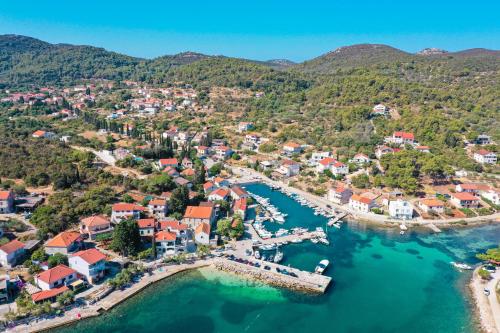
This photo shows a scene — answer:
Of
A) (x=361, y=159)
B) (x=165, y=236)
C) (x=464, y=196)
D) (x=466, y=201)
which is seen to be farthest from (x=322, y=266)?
(x=361, y=159)

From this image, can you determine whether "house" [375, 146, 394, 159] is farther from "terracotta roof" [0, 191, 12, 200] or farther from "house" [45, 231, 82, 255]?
"terracotta roof" [0, 191, 12, 200]

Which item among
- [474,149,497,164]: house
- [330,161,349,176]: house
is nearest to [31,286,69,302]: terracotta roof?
[330,161,349,176]: house

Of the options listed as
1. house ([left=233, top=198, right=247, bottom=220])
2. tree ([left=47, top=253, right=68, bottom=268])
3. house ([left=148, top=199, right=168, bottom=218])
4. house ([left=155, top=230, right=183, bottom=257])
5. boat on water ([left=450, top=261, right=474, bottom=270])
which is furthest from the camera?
house ([left=233, top=198, right=247, bottom=220])

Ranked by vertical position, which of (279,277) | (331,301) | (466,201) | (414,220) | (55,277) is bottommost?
(331,301)

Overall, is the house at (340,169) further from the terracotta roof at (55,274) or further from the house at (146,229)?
the terracotta roof at (55,274)

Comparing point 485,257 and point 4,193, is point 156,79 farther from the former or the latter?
point 485,257

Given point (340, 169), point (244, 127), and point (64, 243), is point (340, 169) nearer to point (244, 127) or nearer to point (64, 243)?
point (244, 127)
